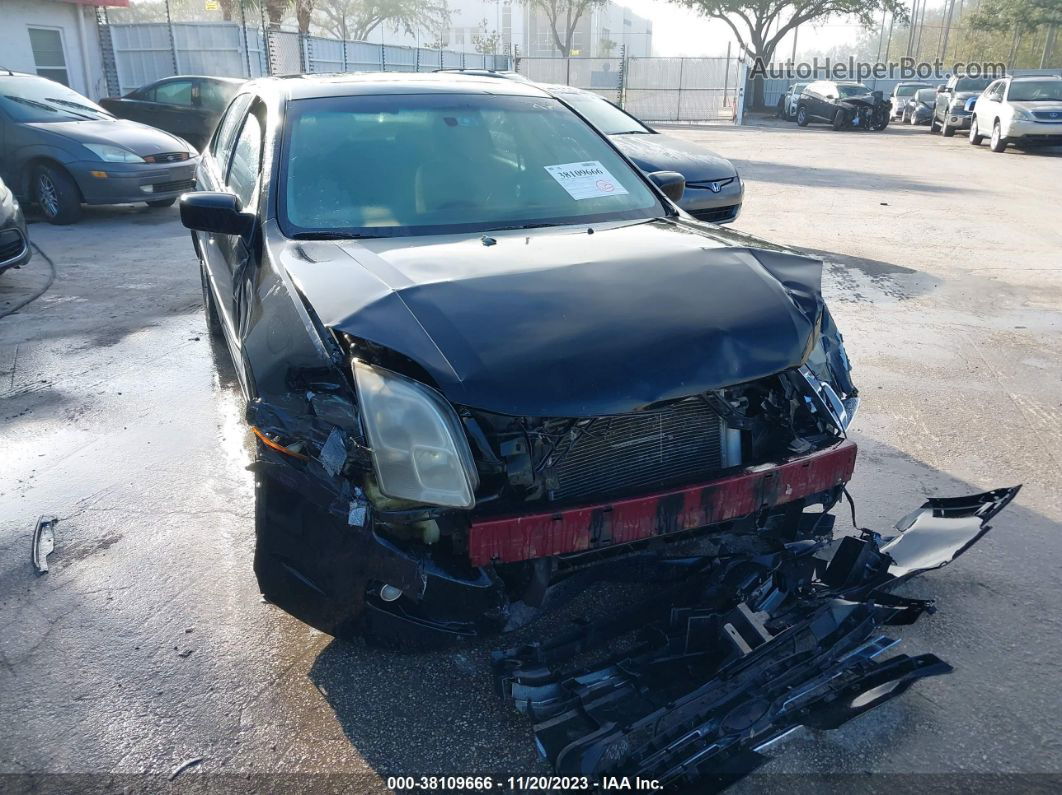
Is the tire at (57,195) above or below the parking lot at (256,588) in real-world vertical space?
above

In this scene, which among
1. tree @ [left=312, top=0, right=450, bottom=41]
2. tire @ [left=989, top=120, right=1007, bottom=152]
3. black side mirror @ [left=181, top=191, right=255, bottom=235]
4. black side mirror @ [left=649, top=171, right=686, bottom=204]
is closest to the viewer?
black side mirror @ [left=181, top=191, right=255, bottom=235]

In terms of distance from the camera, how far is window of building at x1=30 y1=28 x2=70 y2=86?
1652 centimetres

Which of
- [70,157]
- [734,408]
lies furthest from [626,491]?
[70,157]

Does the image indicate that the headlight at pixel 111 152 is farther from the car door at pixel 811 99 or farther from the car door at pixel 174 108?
the car door at pixel 811 99

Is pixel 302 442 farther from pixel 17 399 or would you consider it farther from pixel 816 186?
pixel 816 186

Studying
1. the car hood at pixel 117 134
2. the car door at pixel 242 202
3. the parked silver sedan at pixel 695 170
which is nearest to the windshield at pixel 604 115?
the parked silver sedan at pixel 695 170

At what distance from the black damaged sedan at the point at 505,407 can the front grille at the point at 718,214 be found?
471 cm

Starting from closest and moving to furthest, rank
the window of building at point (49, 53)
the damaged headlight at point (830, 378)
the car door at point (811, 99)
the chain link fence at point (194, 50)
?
the damaged headlight at point (830, 378) < the window of building at point (49, 53) < the chain link fence at point (194, 50) < the car door at point (811, 99)

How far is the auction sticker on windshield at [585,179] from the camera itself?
3.52m

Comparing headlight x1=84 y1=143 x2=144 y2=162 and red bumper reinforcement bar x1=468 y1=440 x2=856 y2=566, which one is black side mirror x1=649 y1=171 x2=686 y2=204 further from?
headlight x1=84 y1=143 x2=144 y2=162

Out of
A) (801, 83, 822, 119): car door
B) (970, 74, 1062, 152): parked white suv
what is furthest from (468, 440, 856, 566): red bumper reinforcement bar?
(801, 83, 822, 119): car door

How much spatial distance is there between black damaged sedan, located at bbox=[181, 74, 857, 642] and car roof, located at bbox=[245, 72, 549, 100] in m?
0.84

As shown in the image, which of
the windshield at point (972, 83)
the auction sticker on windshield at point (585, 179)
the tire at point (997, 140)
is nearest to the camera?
the auction sticker on windshield at point (585, 179)

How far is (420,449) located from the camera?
2.12 meters
